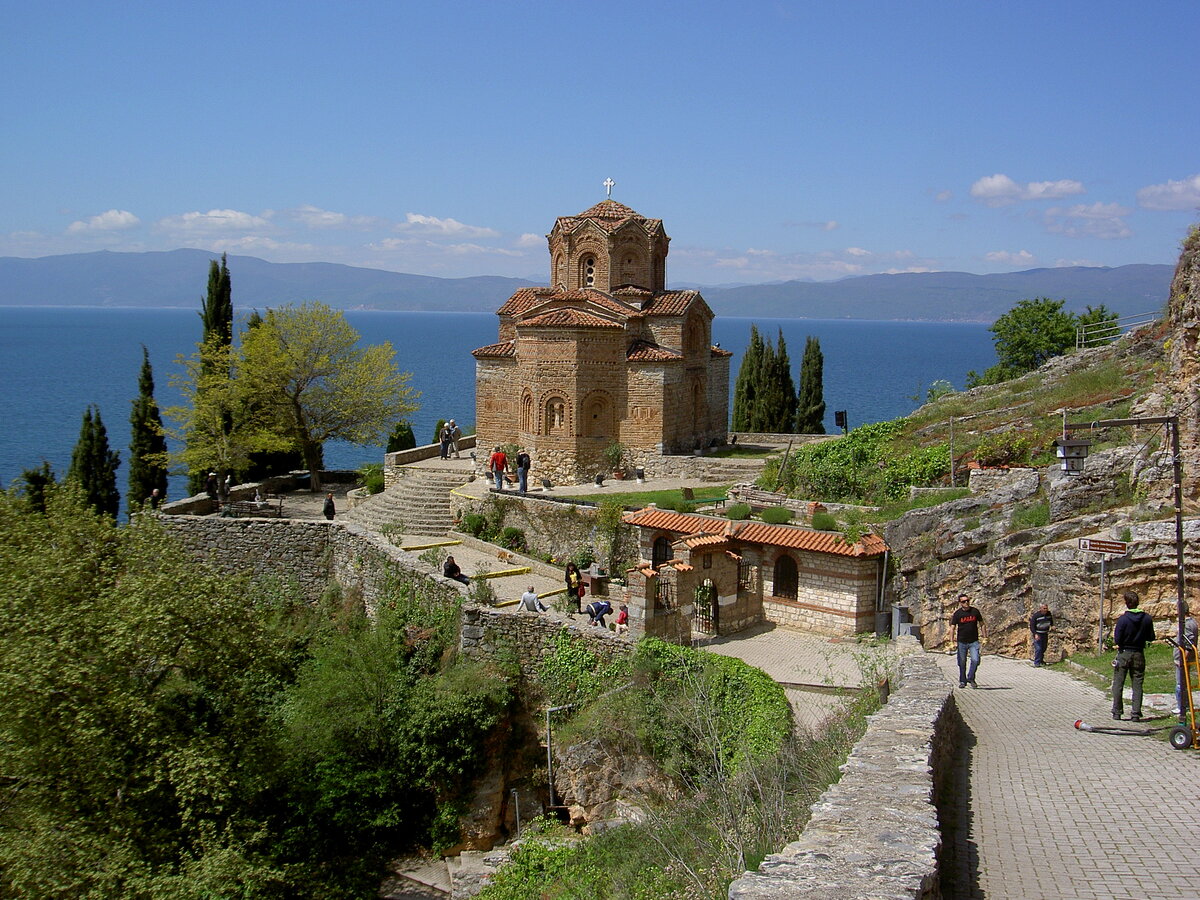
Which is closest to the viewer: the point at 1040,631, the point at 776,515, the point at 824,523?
the point at 1040,631

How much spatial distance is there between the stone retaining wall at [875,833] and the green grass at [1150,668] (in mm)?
4194

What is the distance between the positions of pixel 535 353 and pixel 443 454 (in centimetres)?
576

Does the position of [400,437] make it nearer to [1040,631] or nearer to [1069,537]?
[1069,537]

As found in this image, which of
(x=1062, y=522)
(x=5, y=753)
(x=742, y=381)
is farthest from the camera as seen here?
(x=742, y=381)

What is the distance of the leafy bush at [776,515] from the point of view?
68.1ft

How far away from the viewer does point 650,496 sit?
25.9 metres

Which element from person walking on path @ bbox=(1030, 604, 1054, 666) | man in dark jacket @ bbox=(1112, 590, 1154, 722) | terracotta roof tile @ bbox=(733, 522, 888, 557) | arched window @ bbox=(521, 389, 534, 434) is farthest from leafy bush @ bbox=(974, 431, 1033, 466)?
arched window @ bbox=(521, 389, 534, 434)

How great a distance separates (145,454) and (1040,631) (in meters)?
28.3

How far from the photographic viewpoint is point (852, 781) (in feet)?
23.2

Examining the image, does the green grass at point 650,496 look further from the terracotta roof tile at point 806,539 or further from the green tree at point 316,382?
the green tree at point 316,382

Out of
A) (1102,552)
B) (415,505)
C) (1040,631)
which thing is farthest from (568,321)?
(1102,552)

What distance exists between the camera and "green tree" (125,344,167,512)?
106 feet

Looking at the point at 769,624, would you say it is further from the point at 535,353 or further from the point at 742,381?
the point at 742,381

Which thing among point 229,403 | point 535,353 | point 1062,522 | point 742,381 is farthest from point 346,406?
point 1062,522
